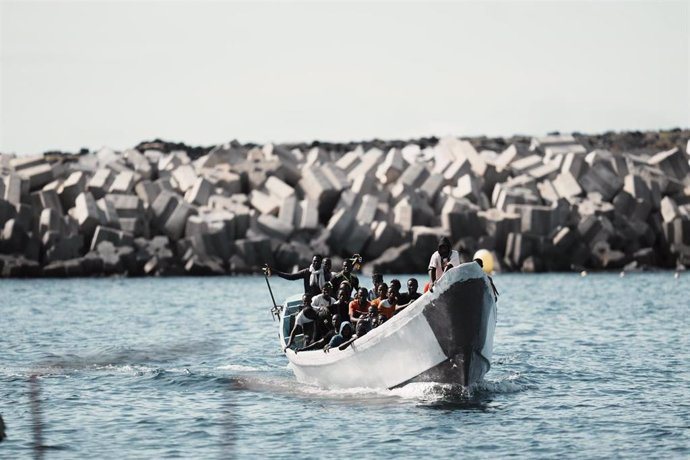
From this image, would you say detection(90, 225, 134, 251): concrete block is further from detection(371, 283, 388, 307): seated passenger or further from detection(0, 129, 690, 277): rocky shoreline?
detection(371, 283, 388, 307): seated passenger

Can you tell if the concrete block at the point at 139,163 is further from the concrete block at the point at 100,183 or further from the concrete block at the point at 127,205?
the concrete block at the point at 127,205

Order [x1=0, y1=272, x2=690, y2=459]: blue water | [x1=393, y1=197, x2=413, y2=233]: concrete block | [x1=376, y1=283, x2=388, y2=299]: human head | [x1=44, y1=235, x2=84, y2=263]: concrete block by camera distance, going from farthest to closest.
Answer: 1. [x1=393, y1=197, x2=413, y2=233]: concrete block
2. [x1=44, y1=235, x2=84, y2=263]: concrete block
3. [x1=376, y1=283, x2=388, y2=299]: human head
4. [x1=0, y1=272, x2=690, y2=459]: blue water

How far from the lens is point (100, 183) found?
73.7 m

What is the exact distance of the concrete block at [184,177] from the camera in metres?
76.8

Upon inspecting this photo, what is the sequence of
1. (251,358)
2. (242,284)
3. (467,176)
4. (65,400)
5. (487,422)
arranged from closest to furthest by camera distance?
(487,422) → (65,400) → (251,358) → (242,284) → (467,176)

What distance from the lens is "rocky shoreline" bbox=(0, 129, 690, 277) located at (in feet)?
225

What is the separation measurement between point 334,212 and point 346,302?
47.1 metres

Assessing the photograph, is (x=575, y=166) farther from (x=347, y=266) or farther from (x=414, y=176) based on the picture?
(x=347, y=266)

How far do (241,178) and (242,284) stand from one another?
13.1 metres

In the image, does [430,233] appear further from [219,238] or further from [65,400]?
[65,400]

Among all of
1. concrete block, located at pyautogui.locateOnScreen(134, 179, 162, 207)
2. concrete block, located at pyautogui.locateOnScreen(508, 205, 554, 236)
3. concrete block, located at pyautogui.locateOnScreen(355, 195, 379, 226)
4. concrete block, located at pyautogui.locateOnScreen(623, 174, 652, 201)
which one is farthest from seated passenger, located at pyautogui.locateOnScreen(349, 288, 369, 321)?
concrete block, located at pyautogui.locateOnScreen(623, 174, 652, 201)

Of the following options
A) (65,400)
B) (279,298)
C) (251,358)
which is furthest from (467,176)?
(65,400)

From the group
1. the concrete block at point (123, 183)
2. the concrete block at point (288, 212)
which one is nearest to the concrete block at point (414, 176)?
the concrete block at point (288, 212)

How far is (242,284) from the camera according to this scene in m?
67.1
